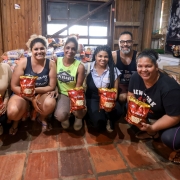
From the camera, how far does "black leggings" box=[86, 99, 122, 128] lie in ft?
7.46

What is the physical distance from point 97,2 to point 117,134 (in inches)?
145

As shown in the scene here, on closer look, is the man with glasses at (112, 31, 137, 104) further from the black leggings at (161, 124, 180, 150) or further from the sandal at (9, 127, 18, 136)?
the sandal at (9, 127, 18, 136)

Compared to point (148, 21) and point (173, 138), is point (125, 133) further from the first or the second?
point (148, 21)

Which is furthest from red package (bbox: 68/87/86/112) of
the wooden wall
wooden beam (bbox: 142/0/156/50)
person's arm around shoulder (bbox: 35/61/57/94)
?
wooden beam (bbox: 142/0/156/50)

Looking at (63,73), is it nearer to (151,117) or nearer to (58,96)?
(58,96)

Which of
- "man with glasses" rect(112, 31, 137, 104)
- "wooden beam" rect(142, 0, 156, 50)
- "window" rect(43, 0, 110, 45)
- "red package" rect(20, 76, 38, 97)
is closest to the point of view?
"red package" rect(20, 76, 38, 97)

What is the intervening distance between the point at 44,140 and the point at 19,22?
335 cm

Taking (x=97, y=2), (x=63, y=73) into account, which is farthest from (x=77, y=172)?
(x=97, y=2)

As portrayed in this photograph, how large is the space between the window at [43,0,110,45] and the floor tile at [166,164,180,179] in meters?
3.94

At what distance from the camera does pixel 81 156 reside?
1.89 meters

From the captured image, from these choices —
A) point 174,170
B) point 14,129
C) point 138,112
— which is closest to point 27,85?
point 14,129

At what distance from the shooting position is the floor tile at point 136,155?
5.93 feet

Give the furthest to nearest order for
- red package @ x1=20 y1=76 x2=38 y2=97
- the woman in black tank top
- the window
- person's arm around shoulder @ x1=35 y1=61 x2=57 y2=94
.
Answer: the window < person's arm around shoulder @ x1=35 y1=61 x2=57 y2=94 < the woman in black tank top < red package @ x1=20 y1=76 x2=38 y2=97

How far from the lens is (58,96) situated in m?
2.38
